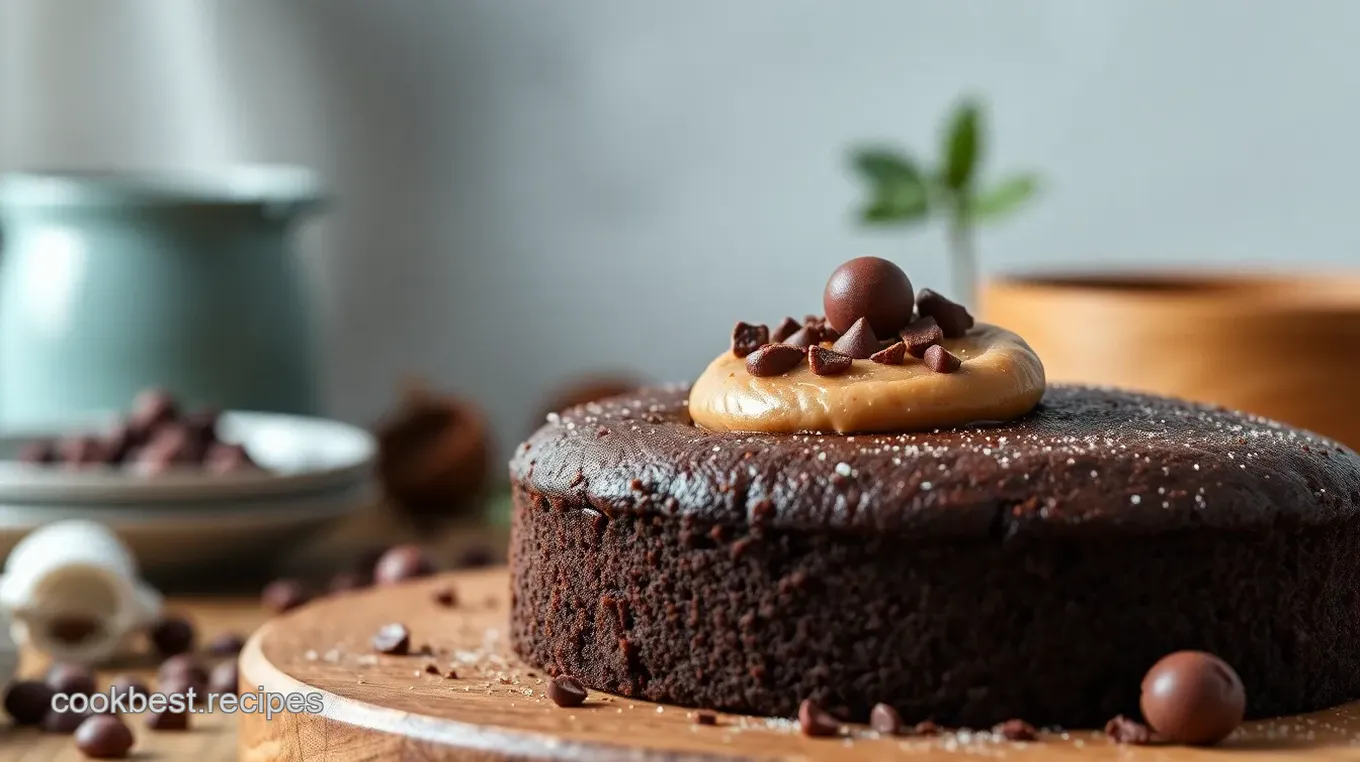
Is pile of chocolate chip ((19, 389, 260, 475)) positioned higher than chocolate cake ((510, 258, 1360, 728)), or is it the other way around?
chocolate cake ((510, 258, 1360, 728))

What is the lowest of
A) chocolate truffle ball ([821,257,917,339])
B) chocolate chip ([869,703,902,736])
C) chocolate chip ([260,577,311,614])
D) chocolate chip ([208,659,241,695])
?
chocolate chip ([260,577,311,614])

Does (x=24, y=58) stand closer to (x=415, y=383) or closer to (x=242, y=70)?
(x=242, y=70)

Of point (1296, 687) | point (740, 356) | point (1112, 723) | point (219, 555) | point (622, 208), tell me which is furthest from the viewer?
point (622, 208)

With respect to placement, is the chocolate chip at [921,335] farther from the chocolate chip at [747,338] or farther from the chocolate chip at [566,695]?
the chocolate chip at [566,695]

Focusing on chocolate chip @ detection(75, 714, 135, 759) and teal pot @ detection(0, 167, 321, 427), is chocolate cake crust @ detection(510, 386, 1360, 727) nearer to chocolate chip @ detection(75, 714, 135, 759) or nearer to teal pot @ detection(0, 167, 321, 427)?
chocolate chip @ detection(75, 714, 135, 759)

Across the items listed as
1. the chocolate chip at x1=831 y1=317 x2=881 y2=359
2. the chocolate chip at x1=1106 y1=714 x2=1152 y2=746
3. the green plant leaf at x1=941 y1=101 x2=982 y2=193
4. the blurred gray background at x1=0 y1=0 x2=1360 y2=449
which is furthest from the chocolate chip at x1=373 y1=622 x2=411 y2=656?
the blurred gray background at x1=0 y1=0 x2=1360 y2=449

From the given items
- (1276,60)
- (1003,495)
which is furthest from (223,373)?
(1276,60)
